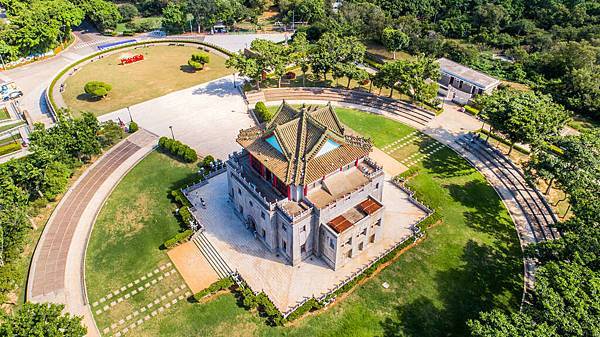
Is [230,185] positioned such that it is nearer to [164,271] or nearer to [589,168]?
[164,271]

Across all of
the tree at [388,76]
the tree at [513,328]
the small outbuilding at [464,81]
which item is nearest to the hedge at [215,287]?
the tree at [513,328]

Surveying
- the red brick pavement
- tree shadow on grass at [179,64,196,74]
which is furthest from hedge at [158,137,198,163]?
tree shadow on grass at [179,64,196,74]

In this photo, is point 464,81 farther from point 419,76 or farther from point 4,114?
point 4,114

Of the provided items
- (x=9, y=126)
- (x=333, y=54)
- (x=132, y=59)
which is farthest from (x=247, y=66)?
(x=9, y=126)

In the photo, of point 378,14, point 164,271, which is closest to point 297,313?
point 164,271

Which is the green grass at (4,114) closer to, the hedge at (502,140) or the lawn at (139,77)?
the lawn at (139,77)
